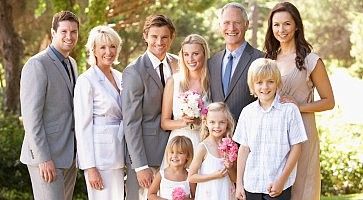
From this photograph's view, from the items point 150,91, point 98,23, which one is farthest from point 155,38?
point 98,23

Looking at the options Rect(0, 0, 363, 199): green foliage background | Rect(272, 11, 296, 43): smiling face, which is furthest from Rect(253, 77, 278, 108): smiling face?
Rect(0, 0, 363, 199): green foliage background

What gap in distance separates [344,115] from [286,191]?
12.8m

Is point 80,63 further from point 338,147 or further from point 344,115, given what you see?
point 344,115

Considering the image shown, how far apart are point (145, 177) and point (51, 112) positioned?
92 centimetres

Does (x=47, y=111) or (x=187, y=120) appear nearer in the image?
(x=187, y=120)

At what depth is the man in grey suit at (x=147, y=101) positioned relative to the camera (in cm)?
573

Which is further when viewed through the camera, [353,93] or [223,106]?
[353,93]

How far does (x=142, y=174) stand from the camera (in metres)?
5.81

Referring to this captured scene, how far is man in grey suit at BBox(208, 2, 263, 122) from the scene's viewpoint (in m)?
5.51

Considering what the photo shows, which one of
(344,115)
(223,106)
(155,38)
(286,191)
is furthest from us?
(344,115)

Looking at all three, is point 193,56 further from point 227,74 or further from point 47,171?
point 47,171

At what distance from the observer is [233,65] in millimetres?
5570

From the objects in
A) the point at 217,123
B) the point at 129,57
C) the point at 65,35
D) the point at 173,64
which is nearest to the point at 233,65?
the point at 217,123

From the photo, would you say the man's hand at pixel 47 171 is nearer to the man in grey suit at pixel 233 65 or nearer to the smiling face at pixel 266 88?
the man in grey suit at pixel 233 65
